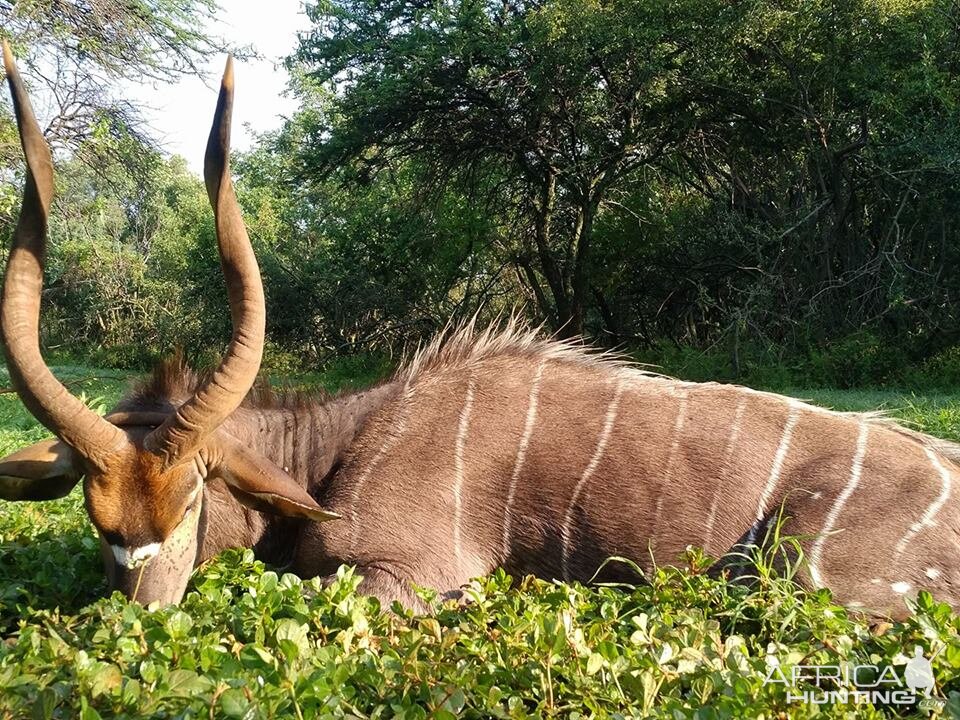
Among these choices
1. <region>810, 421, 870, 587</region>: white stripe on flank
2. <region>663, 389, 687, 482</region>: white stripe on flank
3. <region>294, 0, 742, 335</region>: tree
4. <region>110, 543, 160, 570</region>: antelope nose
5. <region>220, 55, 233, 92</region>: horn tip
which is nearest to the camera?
<region>220, 55, 233, 92</region>: horn tip

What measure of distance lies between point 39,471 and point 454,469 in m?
1.35

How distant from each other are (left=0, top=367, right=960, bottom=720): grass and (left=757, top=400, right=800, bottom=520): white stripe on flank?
36 cm

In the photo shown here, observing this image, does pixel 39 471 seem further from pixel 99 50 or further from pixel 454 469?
pixel 99 50

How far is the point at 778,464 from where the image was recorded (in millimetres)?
3117

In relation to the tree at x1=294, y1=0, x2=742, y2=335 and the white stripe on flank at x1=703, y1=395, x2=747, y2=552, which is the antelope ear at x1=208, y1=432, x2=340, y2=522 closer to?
the white stripe on flank at x1=703, y1=395, x2=747, y2=552

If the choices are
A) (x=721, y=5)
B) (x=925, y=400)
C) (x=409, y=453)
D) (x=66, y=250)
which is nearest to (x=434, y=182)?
(x=721, y=5)

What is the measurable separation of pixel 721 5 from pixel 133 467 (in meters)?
10.4

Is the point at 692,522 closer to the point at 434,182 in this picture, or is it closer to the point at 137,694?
the point at 137,694

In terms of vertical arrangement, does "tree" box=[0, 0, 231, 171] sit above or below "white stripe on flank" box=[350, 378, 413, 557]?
above

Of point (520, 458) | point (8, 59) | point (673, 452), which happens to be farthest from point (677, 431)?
point (8, 59)

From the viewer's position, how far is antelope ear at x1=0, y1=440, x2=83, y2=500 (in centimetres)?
290

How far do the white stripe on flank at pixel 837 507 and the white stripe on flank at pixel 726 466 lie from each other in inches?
12.8

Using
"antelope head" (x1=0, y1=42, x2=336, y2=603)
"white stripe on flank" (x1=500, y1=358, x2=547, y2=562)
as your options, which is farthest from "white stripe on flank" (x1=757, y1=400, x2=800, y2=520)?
"antelope head" (x1=0, y1=42, x2=336, y2=603)

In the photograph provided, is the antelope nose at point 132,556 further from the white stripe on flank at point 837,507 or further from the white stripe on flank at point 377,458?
the white stripe on flank at point 837,507
